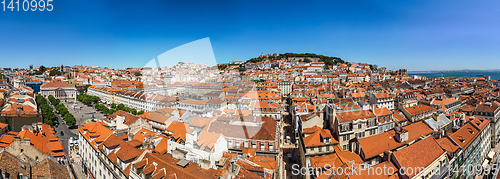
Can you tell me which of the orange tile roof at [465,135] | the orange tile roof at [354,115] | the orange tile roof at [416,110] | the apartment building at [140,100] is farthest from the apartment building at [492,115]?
the apartment building at [140,100]

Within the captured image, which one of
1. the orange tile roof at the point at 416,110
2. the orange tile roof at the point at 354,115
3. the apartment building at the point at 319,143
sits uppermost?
the orange tile roof at the point at 354,115

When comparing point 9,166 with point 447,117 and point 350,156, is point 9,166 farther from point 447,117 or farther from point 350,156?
point 447,117

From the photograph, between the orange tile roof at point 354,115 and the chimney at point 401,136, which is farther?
the orange tile roof at point 354,115

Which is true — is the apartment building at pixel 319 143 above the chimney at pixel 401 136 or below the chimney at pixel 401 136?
below

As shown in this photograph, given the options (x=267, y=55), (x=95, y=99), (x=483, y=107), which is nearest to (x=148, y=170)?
(x=483, y=107)

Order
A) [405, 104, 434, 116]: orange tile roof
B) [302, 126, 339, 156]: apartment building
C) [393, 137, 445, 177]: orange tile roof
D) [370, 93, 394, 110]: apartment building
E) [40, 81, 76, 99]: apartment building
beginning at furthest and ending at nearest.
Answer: [40, 81, 76, 99]: apartment building → [370, 93, 394, 110]: apartment building → [405, 104, 434, 116]: orange tile roof → [302, 126, 339, 156]: apartment building → [393, 137, 445, 177]: orange tile roof

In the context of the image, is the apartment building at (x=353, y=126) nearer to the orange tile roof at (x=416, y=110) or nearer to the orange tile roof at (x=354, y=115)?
the orange tile roof at (x=354, y=115)

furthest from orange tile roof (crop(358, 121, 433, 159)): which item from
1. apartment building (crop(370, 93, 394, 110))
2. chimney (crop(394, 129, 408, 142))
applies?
apartment building (crop(370, 93, 394, 110))

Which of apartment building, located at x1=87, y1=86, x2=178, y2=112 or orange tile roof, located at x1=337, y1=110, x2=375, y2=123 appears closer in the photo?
orange tile roof, located at x1=337, y1=110, x2=375, y2=123

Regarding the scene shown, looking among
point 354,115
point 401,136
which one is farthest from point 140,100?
point 401,136

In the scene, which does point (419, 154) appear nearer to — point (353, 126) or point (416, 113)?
point (353, 126)

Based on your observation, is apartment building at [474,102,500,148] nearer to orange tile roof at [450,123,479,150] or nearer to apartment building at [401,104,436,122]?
apartment building at [401,104,436,122]

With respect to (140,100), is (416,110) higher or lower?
higher
